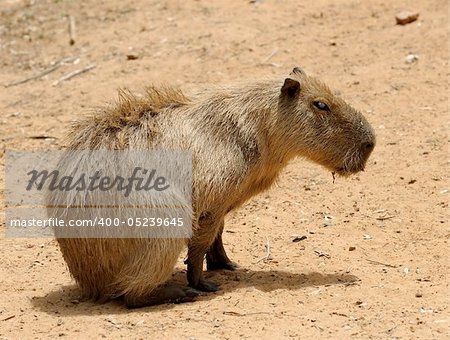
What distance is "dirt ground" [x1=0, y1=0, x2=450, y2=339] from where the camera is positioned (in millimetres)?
5409

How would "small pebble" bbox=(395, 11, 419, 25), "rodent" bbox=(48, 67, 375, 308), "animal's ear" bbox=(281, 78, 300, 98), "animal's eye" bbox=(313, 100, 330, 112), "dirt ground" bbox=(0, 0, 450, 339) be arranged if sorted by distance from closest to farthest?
"dirt ground" bbox=(0, 0, 450, 339)
"rodent" bbox=(48, 67, 375, 308)
"animal's ear" bbox=(281, 78, 300, 98)
"animal's eye" bbox=(313, 100, 330, 112)
"small pebble" bbox=(395, 11, 419, 25)

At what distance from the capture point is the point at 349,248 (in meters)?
6.64

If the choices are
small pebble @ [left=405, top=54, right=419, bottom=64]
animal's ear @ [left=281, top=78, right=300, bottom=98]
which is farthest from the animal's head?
small pebble @ [left=405, top=54, right=419, bottom=64]

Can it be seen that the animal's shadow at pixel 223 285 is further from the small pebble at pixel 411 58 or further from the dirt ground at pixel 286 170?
the small pebble at pixel 411 58

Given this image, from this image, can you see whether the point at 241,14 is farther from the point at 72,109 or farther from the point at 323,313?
the point at 323,313

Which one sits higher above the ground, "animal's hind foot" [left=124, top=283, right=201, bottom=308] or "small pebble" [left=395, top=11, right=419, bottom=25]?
"small pebble" [left=395, top=11, right=419, bottom=25]

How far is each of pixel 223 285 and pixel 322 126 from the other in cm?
133

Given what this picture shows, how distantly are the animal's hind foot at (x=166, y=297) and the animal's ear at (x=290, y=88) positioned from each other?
1.53 meters

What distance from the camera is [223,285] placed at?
20.0ft

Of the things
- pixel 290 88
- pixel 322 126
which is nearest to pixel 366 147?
pixel 322 126

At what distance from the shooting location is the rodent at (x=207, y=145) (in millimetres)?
5633

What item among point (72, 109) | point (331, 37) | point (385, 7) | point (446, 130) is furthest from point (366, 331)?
point (385, 7)

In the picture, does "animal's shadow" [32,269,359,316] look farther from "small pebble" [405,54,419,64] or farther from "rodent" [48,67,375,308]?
"small pebble" [405,54,419,64]

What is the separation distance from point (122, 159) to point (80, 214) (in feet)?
1.49
